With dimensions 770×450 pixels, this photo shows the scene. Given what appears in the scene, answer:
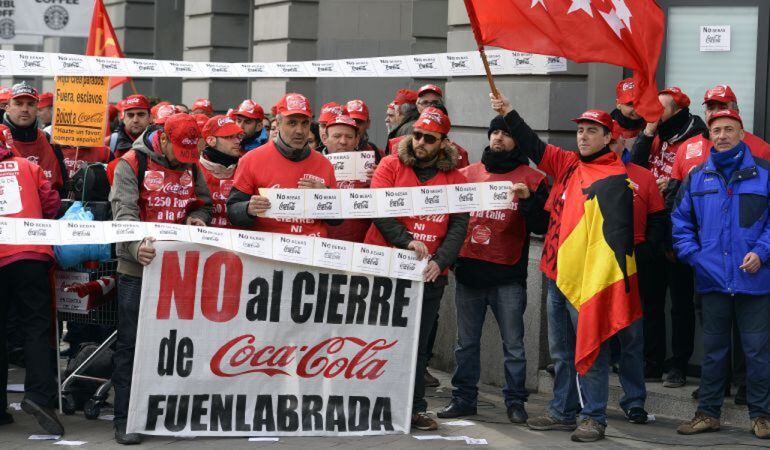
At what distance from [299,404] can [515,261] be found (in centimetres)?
177

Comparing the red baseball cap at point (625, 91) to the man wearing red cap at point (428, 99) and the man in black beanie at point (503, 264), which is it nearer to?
the man in black beanie at point (503, 264)

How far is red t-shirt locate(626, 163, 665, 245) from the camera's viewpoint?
344 inches

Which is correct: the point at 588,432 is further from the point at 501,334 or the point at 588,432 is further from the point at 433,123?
the point at 433,123

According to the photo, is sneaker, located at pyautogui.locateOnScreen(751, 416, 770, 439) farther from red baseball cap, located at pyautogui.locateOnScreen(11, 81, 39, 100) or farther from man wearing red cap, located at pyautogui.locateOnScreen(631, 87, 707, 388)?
red baseball cap, located at pyautogui.locateOnScreen(11, 81, 39, 100)

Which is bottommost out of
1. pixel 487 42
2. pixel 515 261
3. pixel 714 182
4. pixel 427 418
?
pixel 427 418

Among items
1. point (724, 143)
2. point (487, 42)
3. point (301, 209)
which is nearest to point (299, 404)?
point (301, 209)

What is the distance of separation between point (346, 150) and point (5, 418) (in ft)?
9.80

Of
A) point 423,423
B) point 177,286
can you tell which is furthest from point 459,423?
point 177,286

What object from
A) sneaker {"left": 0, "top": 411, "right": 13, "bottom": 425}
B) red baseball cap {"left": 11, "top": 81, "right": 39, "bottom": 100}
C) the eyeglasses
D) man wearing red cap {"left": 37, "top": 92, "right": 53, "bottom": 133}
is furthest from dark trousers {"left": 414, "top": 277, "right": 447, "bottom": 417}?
man wearing red cap {"left": 37, "top": 92, "right": 53, "bottom": 133}

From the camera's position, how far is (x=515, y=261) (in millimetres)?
8719

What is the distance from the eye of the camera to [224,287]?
26.1ft

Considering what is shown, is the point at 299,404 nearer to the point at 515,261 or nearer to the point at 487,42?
the point at 515,261

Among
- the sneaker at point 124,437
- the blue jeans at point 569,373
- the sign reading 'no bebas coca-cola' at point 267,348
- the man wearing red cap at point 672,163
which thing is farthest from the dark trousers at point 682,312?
the sneaker at point 124,437

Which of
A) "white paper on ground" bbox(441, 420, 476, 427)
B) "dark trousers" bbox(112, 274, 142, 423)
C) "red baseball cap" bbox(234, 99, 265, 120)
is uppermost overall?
"red baseball cap" bbox(234, 99, 265, 120)
